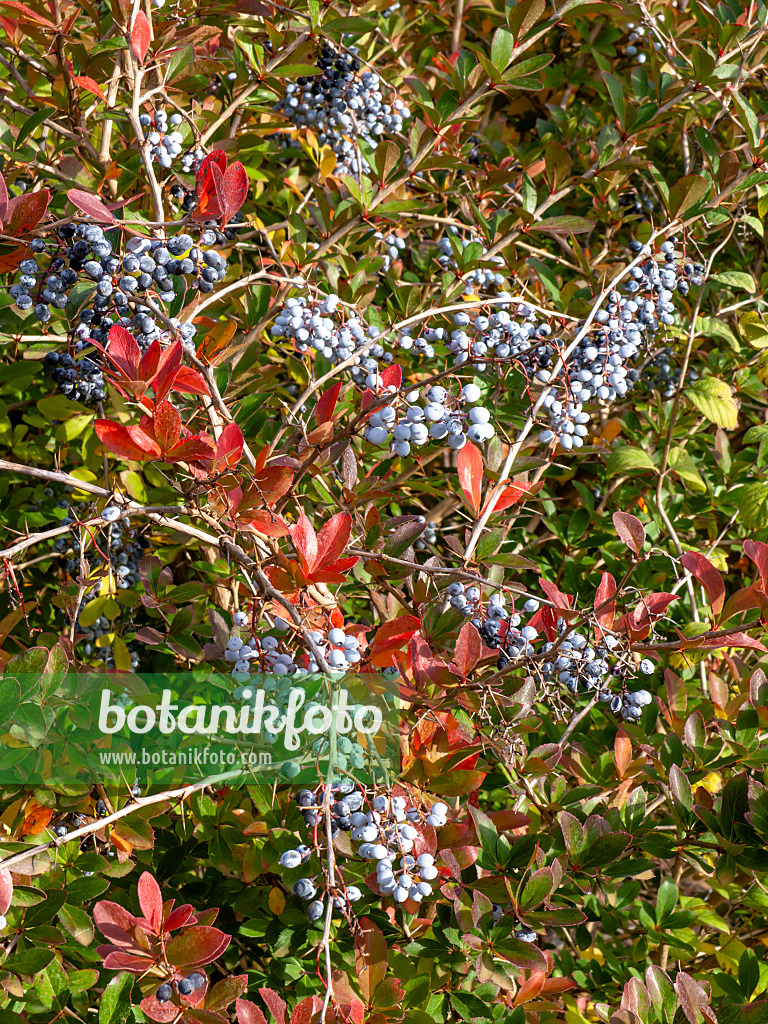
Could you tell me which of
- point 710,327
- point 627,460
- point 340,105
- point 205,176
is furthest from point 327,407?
point 710,327

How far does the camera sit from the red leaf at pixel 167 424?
3.46ft

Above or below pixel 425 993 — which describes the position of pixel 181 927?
above

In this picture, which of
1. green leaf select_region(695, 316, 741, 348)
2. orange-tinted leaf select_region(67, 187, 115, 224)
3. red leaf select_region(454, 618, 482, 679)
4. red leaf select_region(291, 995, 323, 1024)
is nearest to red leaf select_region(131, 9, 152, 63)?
orange-tinted leaf select_region(67, 187, 115, 224)

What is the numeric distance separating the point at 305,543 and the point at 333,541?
0.04m

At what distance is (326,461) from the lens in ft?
4.57

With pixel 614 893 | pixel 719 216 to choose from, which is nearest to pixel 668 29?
pixel 719 216

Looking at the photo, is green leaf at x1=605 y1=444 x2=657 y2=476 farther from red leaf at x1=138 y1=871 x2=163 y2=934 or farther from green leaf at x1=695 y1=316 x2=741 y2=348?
red leaf at x1=138 y1=871 x2=163 y2=934

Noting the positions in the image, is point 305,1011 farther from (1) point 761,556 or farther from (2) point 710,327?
(2) point 710,327

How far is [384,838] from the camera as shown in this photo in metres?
1.09

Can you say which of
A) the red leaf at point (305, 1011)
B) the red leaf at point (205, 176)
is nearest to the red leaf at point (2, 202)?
the red leaf at point (205, 176)

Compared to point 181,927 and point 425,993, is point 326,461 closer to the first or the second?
point 181,927

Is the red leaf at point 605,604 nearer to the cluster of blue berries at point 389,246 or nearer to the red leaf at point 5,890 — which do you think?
the red leaf at point 5,890

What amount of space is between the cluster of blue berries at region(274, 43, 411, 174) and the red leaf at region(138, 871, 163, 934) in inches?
57.5

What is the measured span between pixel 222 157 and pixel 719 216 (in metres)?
1.17
